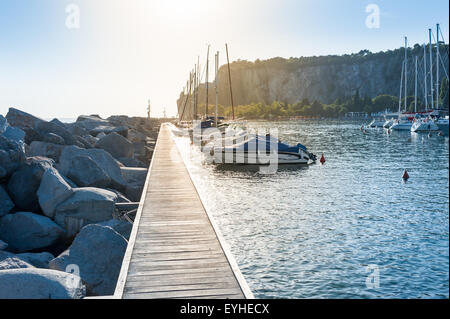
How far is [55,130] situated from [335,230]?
1624cm

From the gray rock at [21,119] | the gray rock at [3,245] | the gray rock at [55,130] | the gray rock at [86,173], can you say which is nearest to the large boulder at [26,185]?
the gray rock at [86,173]

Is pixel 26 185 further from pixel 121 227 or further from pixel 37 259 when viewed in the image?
pixel 37 259

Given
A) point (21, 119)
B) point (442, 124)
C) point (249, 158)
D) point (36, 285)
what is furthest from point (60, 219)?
point (442, 124)

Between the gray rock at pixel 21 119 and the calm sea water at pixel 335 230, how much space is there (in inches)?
432

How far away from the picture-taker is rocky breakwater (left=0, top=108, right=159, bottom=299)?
736cm

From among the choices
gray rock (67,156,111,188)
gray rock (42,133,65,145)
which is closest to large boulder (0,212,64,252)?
gray rock (67,156,111,188)

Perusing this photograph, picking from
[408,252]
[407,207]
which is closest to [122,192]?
[408,252]

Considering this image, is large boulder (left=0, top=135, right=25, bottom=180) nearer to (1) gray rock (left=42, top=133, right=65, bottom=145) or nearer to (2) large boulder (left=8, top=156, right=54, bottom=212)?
(2) large boulder (left=8, top=156, right=54, bottom=212)

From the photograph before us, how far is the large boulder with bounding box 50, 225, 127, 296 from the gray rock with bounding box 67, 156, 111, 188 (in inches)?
246

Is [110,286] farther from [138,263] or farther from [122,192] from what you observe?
[122,192]

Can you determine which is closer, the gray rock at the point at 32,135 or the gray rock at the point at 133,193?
the gray rock at the point at 133,193

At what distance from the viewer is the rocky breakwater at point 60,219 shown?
736 cm

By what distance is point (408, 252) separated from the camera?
43.3 feet

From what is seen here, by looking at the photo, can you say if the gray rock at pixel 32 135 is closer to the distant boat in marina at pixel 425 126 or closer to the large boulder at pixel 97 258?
the large boulder at pixel 97 258
